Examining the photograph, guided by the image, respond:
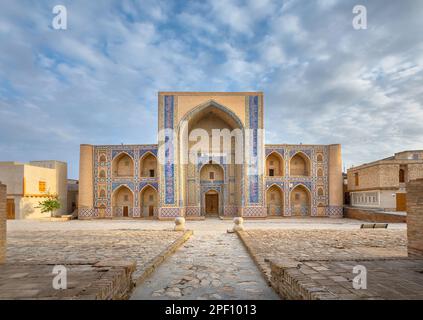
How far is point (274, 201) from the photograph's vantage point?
78.5ft

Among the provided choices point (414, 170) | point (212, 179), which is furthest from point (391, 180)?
point (212, 179)

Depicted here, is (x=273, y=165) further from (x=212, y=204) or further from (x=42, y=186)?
(x=42, y=186)

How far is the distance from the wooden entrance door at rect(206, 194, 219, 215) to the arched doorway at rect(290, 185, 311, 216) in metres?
6.39

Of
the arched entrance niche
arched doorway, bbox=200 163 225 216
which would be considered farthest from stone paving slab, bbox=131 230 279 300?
arched doorway, bbox=200 163 225 216

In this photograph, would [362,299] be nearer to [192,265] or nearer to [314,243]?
[192,265]

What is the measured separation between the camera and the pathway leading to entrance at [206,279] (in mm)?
4336

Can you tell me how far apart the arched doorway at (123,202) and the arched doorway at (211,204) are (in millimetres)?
6293

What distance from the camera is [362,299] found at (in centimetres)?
295

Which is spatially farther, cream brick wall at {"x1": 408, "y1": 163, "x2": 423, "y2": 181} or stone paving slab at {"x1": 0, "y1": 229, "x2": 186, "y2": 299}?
cream brick wall at {"x1": 408, "y1": 163, "x2": 423, "y2": 181}

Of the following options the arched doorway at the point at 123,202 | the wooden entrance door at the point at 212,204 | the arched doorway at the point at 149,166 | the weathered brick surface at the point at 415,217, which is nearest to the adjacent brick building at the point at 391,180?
the wooden entrance door at the point at 212,204

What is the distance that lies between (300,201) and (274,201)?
2.21 m

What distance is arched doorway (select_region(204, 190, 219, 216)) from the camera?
79.8 feet

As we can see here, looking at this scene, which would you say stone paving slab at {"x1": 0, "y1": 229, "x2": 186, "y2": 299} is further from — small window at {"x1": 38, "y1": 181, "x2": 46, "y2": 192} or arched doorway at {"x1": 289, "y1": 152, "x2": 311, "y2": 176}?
arched doorway at {"x1": 289, "y1": 152, "x2": 311, "y2": 176}
